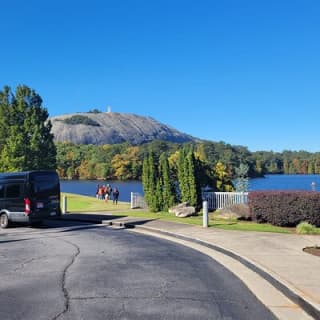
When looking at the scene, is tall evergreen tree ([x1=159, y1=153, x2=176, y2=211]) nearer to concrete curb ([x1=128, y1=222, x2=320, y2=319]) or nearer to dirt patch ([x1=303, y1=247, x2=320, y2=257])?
concrete curb ([x1=128, y1=222, x2=320, y2=319])

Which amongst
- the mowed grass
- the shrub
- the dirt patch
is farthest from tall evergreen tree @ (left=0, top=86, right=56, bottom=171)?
the dirt patch

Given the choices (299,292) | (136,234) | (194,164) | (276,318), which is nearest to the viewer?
(276,318)

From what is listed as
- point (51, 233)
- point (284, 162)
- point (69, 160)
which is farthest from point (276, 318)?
point (284, 162)

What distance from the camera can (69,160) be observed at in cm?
14962

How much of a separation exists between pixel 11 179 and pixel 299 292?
14.9 m

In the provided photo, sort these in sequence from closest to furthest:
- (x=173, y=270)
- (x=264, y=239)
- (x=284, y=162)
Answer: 1. (x=173, y=270)
2. (x=264, y=239)
3. (x=284, y=162)

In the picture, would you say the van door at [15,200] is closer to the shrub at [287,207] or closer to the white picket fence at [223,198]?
the shrub at [287,207]

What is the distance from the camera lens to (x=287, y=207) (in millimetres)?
17219

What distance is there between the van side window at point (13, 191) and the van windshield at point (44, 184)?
2.61 ft

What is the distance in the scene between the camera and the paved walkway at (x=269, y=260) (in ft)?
22.5

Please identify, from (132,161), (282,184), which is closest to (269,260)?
(282,184)

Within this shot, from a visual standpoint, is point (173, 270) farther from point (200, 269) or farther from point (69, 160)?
point (69, 160)

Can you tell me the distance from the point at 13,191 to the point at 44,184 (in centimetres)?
136

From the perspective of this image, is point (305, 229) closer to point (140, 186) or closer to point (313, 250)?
point (313, 250)
